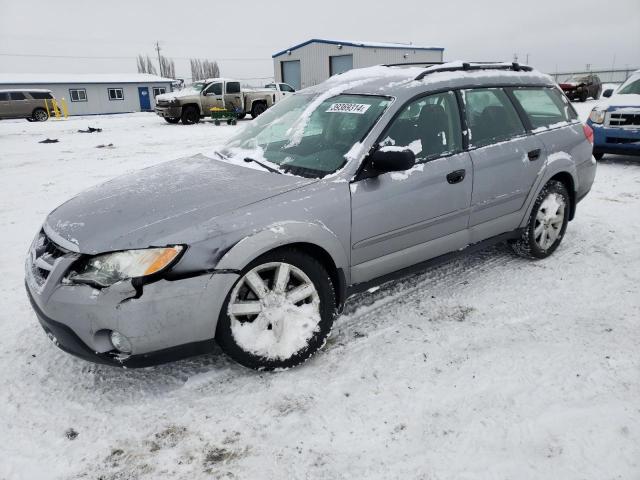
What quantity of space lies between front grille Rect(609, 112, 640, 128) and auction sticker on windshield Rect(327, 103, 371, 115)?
7.06 meters

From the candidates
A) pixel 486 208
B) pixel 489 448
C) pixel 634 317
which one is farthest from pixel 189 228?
pixel 634 317

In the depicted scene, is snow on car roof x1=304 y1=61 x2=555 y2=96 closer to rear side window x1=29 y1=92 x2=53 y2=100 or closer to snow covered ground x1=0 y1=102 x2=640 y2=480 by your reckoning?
snow covered ground x1=0 y1=102 x2=640 y2=480

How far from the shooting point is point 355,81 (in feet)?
11.6

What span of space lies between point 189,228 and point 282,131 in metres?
1.39

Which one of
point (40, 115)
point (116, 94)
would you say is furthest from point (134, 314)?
point (116, 94)

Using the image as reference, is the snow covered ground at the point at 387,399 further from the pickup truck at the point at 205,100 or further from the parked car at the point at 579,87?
the parked car at the point at 579,87

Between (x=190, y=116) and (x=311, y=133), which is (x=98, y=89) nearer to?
(x=190, y=116)

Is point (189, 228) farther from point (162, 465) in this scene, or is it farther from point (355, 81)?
point (355, 81)

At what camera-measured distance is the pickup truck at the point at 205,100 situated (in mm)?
19656

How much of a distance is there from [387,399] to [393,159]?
4.50 feet

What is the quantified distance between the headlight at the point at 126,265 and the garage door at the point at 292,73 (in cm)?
3180

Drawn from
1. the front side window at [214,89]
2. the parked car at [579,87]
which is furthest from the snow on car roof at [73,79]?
the parked car at [579,87]

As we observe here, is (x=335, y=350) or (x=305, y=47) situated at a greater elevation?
(x=305, y=47)

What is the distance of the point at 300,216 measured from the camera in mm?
2604
